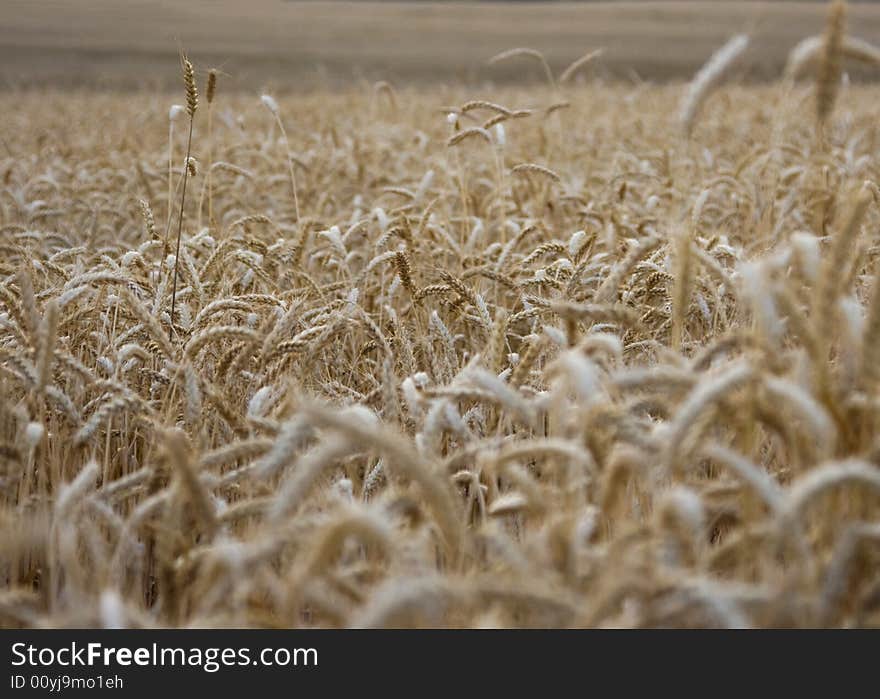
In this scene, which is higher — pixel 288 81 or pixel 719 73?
pixel 288 81

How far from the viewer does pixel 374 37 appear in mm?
42969

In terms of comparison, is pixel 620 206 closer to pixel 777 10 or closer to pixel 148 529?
pixel 148 529

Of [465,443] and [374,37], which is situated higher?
[374,37]

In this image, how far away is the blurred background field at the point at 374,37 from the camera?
3131 centimetres

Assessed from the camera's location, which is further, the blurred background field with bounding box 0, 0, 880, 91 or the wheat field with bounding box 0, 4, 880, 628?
the blurred background field with bounding box 0, 0, 880, 91

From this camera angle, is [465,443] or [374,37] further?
[374,37]

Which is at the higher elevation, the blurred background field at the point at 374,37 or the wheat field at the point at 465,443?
the blurred background field at the point at 374,37

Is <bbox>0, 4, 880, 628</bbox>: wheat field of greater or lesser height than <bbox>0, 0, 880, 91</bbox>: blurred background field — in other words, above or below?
below

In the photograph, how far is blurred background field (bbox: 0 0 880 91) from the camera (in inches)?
1233

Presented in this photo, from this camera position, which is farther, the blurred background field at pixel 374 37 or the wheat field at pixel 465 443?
the blurred background field at pixel 374 37

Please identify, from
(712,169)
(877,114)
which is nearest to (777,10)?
(877,114)

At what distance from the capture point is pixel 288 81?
28312 millimetres
